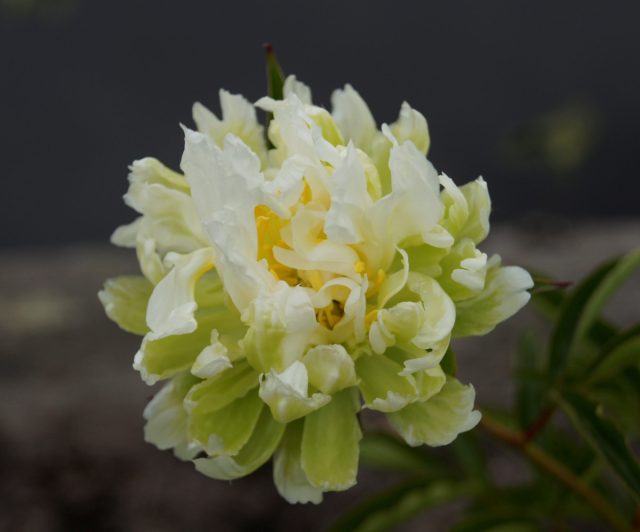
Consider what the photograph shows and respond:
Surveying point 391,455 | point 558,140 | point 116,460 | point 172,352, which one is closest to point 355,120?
point 172,352

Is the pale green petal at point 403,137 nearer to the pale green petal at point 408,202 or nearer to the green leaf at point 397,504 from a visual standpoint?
the pale green petal at point 408,202

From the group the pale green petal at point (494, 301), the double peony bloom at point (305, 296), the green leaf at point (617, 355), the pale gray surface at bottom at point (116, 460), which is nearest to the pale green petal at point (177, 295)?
the double peony bloom at point (305, 296)

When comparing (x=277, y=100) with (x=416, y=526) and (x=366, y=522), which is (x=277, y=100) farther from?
(x=416, y=526)

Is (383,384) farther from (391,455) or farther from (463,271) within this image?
(391,455)

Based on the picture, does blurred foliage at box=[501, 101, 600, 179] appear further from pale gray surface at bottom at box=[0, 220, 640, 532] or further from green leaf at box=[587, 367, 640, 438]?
green leaf at box=[587, 367, 640, 438]

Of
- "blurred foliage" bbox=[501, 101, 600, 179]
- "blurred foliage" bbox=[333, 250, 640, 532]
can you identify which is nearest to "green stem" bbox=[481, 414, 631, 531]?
"blurred foliage" bbox=[333, 250, 640, 532]

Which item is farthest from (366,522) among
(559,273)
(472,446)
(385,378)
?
(559,273)
